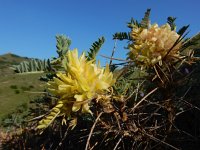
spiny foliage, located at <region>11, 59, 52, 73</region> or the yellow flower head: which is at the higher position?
spiny foliage, located at <region>11, 59, 52, 73</region>

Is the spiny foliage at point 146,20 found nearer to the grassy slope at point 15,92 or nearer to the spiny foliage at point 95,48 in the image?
the spiny foliage at point 95,48

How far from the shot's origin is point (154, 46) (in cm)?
135

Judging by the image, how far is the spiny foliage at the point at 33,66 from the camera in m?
1.26

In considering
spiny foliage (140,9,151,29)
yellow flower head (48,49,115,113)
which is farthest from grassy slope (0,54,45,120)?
yellow flower head (48,49,115,113)

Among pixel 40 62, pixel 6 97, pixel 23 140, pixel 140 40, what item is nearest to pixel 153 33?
pixel 140 40

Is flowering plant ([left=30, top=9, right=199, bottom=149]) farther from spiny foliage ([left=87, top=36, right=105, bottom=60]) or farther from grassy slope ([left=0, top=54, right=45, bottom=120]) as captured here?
grassy slope ([left=0, top=54, right=45, bottom=120])

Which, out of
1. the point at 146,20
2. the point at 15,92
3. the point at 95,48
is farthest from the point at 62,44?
the point at 15,92

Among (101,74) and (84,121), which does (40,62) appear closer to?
(101,74)

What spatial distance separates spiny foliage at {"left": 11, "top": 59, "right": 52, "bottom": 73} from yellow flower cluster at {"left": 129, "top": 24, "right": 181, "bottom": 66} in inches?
12.9

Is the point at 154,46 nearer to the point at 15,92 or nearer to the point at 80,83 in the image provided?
the point at 80,83

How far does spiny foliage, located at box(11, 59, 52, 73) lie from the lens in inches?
49.4

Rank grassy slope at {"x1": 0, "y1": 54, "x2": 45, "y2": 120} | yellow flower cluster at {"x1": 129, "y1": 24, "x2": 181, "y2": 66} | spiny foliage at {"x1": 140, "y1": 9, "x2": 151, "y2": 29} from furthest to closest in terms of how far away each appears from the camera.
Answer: grassy slope at {"x1": 0, "y1": 54, "x2": 45, "y2": 120} < spiny foliage at {"x1": 140, "y1": 9, "x2": 151, "y2": 29} < yellow flower cluster at {"x1": 129, "y1": 24, "x2": 181, "y2": 66}

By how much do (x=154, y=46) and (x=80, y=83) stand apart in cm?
35

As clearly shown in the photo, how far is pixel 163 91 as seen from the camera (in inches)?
54.2
